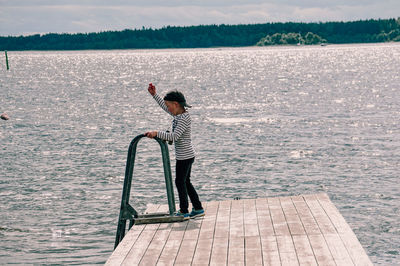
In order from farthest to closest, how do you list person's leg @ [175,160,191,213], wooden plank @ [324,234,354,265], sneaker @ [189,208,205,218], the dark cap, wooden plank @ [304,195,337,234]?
sneaker @ [189,208,205,218]
person's leg @ [175,160,191,213]
the dark cap
wooden plank @ [304,195,337,234]
wooden plank @ [324,234,354,265]

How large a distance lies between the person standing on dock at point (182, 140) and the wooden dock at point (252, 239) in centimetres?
28

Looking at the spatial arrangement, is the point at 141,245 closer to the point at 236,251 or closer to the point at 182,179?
the point at 236,251

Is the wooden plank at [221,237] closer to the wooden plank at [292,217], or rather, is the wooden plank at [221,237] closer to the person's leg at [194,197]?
the person's leg at [194,197]

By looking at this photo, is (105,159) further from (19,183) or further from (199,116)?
(199,116)

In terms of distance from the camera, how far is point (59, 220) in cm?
1545

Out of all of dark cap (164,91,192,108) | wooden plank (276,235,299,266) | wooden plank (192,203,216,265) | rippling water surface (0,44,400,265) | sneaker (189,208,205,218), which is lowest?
rippling water surface (0,44,400,265)

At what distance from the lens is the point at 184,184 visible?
970 centimetres

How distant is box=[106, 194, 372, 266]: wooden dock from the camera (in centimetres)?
764

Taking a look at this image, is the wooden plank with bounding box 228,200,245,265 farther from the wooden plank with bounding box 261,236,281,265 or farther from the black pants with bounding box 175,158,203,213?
the black pants with bounding box 175,158,203,213

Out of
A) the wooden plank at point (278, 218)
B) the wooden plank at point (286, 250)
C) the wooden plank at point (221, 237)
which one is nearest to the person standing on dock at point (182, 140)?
the wooden plank at point (221, 237)

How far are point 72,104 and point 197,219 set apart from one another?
161 feet

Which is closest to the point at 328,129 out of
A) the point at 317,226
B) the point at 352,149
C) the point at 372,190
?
the point at 352,149

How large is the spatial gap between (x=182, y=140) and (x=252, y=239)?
1.90 metres

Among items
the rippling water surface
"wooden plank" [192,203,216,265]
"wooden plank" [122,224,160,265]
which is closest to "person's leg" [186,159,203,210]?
"wooden plank" [192,203,216,265]
